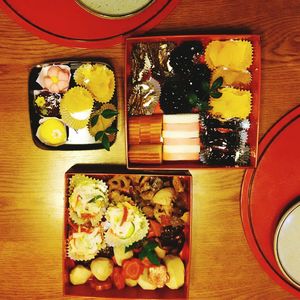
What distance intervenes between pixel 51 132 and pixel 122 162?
317mm

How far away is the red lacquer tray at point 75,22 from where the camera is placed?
179cm

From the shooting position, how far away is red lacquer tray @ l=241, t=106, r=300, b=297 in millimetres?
1840

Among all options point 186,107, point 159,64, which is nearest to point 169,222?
point 186,107

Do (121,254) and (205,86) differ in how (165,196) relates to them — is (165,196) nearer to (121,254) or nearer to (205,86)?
(121,254)

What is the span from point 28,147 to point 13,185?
7.0 inches

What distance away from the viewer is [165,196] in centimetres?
180

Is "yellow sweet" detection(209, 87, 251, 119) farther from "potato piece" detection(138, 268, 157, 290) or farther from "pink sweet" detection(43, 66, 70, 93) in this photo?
"potato piece" detection(138, 268, 157, 290)

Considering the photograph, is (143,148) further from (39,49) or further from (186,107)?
(39,49)

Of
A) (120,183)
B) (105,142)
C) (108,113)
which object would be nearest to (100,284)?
(120,183)

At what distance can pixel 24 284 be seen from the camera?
195cm

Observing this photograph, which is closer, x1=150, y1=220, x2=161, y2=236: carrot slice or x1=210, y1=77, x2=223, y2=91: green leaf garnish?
x1=210, y1=77, x2=223, y2=91: green leaf garnish

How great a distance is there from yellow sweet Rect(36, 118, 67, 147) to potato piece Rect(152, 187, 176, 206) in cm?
46

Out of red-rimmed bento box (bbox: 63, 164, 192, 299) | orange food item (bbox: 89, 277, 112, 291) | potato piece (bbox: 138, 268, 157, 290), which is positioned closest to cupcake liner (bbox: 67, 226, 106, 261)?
red-rimmed bento box (bbox: 63, 164, 192, 299)

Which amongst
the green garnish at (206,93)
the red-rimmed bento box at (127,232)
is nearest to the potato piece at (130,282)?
the red-rimmed bento box at (127,232)
